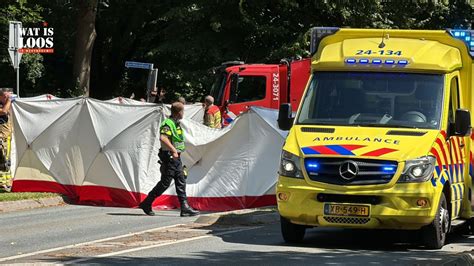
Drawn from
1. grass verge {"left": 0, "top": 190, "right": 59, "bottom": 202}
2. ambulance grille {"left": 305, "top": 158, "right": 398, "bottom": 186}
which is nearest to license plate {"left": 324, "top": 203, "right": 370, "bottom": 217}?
ambulance grille {"left": 305, "top": 158, "right": 398, "bottom": 186}

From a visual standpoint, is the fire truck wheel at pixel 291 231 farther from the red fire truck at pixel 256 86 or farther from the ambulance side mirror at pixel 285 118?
the red fire truck at pixel 256 86

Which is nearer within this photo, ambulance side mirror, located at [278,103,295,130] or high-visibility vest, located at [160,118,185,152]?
ambulance side mirror, located at [278,103,295,130]

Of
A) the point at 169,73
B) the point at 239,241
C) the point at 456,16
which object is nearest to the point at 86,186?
the point at 239,241

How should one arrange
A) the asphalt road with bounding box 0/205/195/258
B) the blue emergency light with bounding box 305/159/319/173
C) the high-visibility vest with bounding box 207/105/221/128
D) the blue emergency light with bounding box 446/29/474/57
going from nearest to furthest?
the blue emergency light with bounding box 305/159/319/173
the asphalt road with bounding box 0/205/195/258
the blue emergency light with bounding box 446/29/474/57
the high-visibility vest with bounding box 207/105/221/128

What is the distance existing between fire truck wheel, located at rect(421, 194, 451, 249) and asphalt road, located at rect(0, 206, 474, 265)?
12 cm

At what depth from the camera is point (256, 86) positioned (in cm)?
2484

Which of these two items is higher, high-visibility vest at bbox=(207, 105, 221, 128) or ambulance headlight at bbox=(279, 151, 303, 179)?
ambulance headlight at bbox=(279, 151, 303, 179)

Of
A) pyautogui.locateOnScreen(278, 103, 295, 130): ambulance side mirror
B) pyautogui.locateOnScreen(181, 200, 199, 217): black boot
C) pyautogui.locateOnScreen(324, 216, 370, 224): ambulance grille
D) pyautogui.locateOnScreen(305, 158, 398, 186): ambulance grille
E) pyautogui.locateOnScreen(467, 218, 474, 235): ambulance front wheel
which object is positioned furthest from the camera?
pyautogui.locateOnScreen(181, 200, 199, 217): black boot

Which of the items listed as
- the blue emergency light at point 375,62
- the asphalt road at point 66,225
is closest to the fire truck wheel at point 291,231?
the blue emergency light at point 375,62

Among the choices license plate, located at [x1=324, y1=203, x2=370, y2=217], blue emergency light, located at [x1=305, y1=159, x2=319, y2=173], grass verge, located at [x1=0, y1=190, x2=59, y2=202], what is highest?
blue emergency light, located at [x1=305, y1=159, x2=319, y2=173]

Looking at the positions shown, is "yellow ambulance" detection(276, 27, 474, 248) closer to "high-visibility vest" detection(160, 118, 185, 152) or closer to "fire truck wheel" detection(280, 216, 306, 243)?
"fire truck wheel" detection(280, 216, 306, 243)

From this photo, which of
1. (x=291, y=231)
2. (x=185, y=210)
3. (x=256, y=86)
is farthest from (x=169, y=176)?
(x=256, y=86)

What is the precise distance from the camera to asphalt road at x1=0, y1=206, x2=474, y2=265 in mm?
11328

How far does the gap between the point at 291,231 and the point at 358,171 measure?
1438 mm
